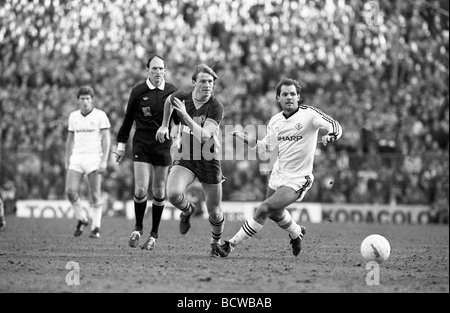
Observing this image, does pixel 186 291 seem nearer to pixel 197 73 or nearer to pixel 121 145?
pixel 197 73

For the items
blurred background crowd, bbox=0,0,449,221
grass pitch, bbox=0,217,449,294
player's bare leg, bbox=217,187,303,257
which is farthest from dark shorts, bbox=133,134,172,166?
blurred background crowd, bbox=0,0,449,221

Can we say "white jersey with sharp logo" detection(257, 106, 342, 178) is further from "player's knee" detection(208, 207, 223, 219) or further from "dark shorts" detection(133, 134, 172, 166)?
"dark shorts" detection(133, 134, 172, 166)

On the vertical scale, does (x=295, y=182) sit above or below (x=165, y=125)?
below

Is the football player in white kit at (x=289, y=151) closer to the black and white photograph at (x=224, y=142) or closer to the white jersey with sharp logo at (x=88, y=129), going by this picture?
the black and white photograph at (x=224, y=142)

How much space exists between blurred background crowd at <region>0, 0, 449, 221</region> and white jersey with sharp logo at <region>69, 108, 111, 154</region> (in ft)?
32.3

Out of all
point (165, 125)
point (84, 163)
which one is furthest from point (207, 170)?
point (84, 163)

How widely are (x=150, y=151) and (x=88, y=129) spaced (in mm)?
2912

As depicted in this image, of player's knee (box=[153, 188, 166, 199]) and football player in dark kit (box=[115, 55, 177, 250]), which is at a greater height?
football player in dark kit (box=[115, 55, 177, 250])

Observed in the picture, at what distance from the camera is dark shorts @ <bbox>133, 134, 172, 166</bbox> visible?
11.1 metres

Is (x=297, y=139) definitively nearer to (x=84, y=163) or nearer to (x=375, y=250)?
(x=375, y=250)

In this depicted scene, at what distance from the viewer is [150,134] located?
11.1 meters

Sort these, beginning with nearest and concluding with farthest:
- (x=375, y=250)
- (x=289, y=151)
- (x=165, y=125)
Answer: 1. (x=375, y=250)
2. (x=289, y=151)
3. (x=165, y=125)

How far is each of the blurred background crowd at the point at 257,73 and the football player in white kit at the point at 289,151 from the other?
13.0 metres

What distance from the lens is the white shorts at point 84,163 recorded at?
13.6 m
